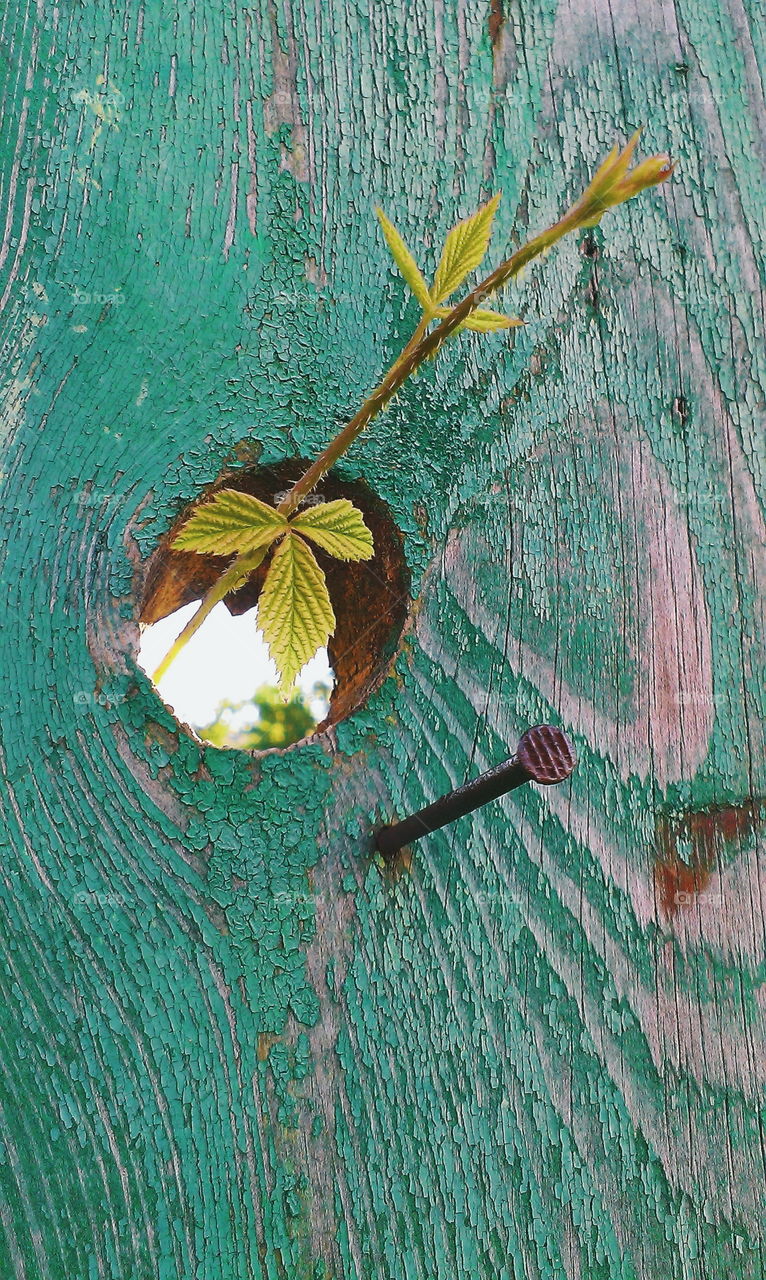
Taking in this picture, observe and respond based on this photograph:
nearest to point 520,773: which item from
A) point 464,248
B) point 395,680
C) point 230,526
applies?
point 395,680

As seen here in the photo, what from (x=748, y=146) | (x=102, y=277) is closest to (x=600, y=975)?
(x=102, y=277)

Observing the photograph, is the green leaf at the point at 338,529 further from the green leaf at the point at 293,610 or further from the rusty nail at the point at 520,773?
the rusty nail at the point at 520,773

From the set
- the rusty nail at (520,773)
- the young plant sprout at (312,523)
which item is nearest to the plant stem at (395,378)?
the young plant sprout at (312,523)

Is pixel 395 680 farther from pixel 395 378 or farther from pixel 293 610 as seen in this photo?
pixel 395 378

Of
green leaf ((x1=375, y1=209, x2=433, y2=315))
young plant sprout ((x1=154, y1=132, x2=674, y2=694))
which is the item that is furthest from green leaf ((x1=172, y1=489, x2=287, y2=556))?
green leaf ((x1=375, y1=209, x2=433, y2=315))

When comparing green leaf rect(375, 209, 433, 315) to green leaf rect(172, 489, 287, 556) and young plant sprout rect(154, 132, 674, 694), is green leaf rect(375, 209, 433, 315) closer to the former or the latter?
young plant sprout rect(154, 132, 674, 694)
